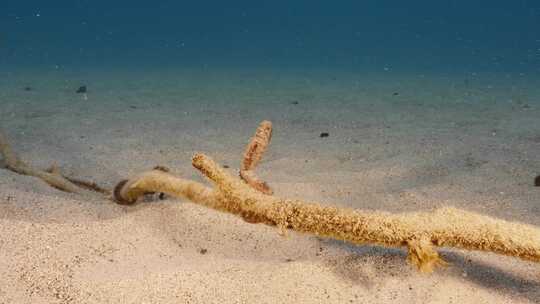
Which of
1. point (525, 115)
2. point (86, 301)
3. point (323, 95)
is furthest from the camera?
point (323, 95)

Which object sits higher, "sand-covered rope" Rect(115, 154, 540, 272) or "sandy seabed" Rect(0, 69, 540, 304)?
"sand-covered rope" Rect(115, 154, 540, 272)

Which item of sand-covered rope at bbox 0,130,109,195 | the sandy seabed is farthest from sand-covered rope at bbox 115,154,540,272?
sand-covered rope at bbox 0,130,109,195

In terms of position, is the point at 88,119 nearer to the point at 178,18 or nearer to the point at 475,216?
the point at 475,216

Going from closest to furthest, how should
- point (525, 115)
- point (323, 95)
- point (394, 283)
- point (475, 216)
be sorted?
point (475, 216) < point (394, 283) < point (525, 115) < point (323, 95)

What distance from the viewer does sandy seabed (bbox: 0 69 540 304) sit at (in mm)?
2432

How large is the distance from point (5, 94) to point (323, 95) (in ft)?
27.0

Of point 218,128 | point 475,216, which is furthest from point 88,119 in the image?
point 475,216

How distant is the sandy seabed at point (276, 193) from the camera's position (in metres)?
2.43

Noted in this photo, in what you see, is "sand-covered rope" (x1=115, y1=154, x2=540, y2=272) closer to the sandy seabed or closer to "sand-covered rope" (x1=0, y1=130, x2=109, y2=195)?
the sandy seabed

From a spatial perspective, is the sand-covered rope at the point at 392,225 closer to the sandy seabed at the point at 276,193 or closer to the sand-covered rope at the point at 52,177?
the sandy seabed at the point at 276,193

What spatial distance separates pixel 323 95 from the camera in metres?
13.2

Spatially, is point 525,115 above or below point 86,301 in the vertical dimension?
below

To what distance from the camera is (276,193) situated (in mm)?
4145

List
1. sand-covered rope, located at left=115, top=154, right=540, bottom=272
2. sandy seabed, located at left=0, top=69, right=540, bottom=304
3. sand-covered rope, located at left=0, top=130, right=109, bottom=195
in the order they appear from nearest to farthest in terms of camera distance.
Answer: sand-covered rope, located at left=115, top=154, right=540, bottom=272 < sandy seabed, located at left=0, top=69, right=540, bottom=304 < sand-covered rope, located at left=0, top=130, right=109, bottom=195
